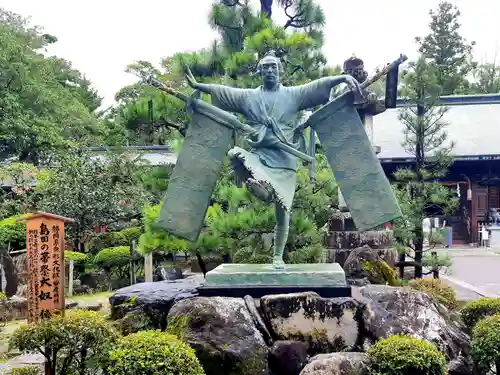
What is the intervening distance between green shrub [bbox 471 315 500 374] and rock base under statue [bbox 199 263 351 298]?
4.13 ft

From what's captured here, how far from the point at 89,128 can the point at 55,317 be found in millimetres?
22843

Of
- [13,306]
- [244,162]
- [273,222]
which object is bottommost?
[13,306]

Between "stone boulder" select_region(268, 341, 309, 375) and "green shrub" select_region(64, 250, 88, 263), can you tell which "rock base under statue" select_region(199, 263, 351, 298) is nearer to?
"stone boulder" select_region(268, 341, 309, 375)

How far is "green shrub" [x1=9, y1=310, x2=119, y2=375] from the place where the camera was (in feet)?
15.8

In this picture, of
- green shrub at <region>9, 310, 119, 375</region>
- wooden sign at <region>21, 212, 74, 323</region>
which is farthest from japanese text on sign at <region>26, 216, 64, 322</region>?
green shrub at <region>9, 310, 119, 375</region>

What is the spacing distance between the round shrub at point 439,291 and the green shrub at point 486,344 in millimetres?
1681

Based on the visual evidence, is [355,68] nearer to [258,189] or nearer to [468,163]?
[258,189]

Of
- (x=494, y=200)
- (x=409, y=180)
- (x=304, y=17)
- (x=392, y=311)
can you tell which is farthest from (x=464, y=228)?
(x=392, y=311)

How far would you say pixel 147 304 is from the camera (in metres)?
5.64

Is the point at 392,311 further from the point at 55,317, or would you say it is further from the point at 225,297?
the point at 55,317

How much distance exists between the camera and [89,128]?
87.2 feet

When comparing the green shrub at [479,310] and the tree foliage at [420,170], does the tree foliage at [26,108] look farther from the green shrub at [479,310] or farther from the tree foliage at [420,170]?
the green shrub at [479,310]

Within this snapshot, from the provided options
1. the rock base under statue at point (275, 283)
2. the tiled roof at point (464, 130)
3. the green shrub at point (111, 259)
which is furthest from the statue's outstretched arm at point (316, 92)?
the tiled roof at point (464, 130)

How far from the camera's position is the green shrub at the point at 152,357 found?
411cm
